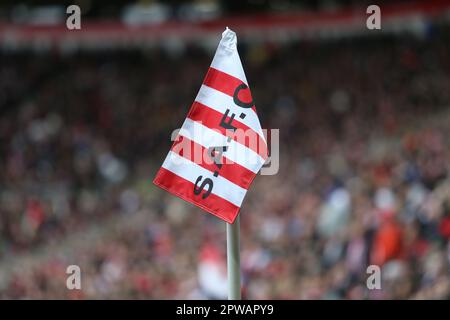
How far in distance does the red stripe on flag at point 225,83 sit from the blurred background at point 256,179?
173 inches

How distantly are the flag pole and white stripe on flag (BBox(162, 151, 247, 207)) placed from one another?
223mm

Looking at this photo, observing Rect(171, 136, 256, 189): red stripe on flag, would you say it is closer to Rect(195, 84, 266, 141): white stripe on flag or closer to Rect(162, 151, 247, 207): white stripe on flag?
Rect(162, 151, 247, 207): white stripe on flag

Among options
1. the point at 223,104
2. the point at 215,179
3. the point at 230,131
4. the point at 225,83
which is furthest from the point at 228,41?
the point at 215,179

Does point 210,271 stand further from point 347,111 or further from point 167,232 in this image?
point 347,111

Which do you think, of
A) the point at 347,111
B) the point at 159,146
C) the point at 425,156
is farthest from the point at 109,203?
the point at 425,156

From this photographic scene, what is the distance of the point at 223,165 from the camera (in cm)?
507

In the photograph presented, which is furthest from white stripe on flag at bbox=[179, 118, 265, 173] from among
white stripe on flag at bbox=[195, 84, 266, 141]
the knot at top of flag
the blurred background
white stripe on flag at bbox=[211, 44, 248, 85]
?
the blurred background

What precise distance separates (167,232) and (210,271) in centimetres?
491

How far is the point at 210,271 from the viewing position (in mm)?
11164

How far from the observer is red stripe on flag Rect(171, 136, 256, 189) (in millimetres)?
5066
